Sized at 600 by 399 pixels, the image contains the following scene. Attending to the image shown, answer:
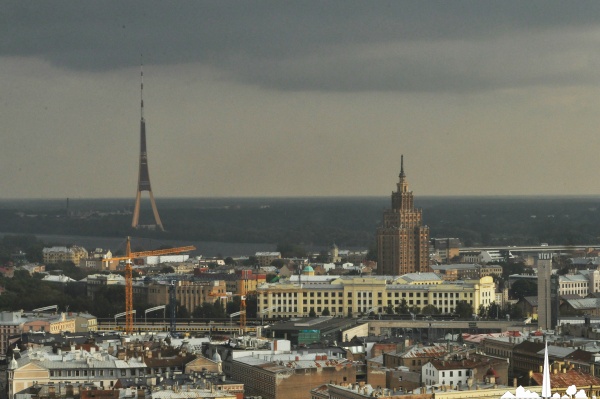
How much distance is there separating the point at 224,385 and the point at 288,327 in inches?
1006

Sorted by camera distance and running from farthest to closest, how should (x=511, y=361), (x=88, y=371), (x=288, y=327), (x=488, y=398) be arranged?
(x=288, y=327), (x=511, y=361), (x=88, y=371), (x=488, y=398)

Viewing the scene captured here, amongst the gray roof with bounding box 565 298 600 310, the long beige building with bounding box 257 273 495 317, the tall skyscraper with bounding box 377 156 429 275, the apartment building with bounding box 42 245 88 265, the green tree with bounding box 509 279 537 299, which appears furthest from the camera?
the apartment building with bounding box 42 245 88 265

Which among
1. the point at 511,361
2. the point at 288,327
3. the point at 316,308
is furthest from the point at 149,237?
the point at 511,361

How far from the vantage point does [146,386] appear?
54000 mm

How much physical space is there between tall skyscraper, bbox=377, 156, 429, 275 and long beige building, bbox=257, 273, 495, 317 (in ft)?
45.3

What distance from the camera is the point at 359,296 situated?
320 ft

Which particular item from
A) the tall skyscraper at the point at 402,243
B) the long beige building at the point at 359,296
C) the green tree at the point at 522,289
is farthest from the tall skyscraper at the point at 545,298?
the tall skyscraper at the point at 402,243

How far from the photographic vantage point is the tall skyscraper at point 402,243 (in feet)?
373

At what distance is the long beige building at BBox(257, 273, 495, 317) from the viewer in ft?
318

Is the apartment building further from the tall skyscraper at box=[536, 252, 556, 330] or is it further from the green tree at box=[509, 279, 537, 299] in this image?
the tall skyscraper at box=[536, 252, 556, 330]

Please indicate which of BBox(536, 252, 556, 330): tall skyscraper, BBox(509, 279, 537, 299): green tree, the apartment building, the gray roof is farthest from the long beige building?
the apartment building

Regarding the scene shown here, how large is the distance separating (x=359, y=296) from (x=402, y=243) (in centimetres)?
1684

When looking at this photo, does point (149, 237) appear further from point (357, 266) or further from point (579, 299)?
point (579, 299)

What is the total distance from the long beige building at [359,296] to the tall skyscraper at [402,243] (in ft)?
45.3
